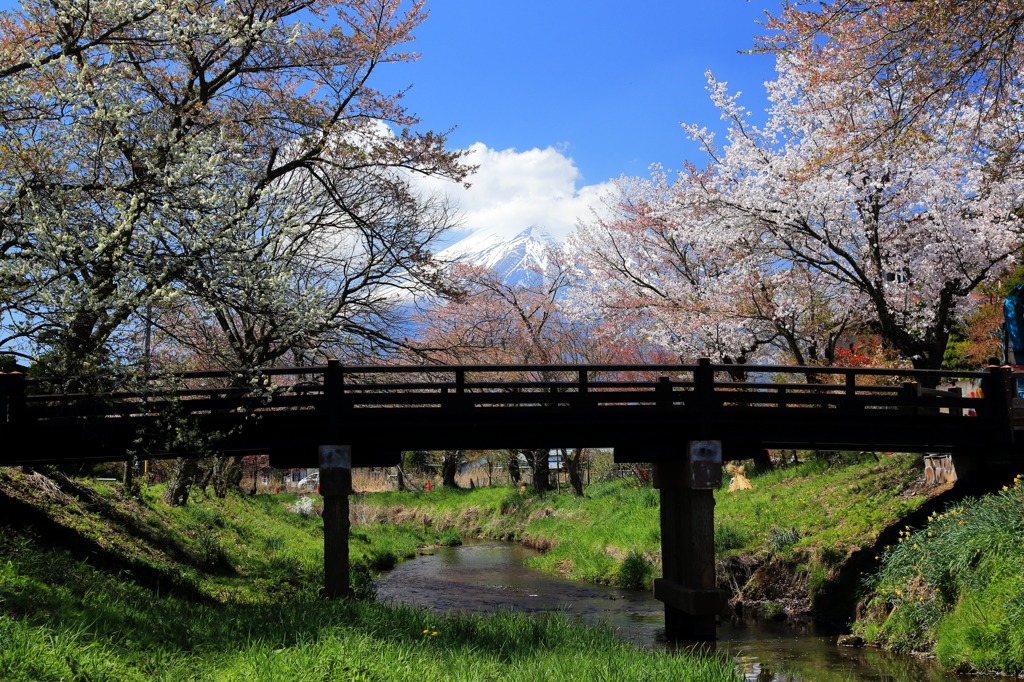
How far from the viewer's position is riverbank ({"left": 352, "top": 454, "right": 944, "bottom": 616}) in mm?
16375

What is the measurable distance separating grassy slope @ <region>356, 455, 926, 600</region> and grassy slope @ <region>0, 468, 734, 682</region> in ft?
21.5

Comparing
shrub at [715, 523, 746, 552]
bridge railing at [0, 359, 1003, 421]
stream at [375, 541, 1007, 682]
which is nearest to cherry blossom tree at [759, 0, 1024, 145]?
bridge railing at [0, 359, 1003, 421]

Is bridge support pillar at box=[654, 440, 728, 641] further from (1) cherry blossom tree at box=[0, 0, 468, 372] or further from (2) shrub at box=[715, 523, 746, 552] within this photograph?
(1) cherry blossom tree at box=[0, 0, 468, 372]

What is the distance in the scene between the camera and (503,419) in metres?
14.3

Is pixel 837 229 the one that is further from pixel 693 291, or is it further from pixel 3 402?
pixel 3 402

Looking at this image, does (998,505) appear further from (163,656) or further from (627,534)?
(163,656)

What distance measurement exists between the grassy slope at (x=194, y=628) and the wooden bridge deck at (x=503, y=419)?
1600 millimetres

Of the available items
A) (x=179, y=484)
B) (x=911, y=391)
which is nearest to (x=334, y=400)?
(x=179, y=484)

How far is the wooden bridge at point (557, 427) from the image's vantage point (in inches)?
508

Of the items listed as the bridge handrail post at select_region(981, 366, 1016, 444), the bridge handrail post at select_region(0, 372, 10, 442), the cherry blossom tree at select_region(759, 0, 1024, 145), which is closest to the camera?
the cherry blossom tree at select_region(759, 0, 1024, 145)

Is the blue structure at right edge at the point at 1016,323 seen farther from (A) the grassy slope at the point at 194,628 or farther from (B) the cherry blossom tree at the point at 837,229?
(A) the grassy slope at the point at 194,628

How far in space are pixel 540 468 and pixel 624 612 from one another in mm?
18876

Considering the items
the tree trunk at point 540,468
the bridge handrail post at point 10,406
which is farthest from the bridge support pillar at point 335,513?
the tree trunk at point 540,468

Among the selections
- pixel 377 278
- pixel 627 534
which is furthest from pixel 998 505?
pixel 377 278
